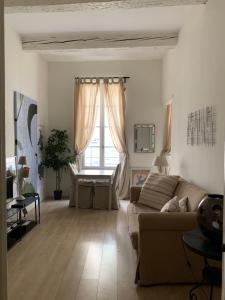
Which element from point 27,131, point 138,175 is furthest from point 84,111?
point 138,175

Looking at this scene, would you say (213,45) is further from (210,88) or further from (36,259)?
(36,259)

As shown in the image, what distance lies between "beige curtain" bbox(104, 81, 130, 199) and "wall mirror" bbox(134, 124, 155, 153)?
34 cm

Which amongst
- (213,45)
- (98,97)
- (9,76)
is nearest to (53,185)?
(98,97)

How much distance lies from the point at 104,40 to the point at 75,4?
1.53 metres

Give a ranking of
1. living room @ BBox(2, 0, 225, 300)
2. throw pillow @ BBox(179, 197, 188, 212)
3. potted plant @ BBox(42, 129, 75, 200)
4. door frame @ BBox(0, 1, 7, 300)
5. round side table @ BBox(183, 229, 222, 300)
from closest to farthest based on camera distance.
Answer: door frame @ BBox(0, 1, 7, 300) < round side table @ BBox(183, 229, 222, 300) < living room @ BBox(2, 0, 225, 300) < throw pillow @ BBox(179, 197, 188, 212) < potted plant @ BBox(42, 129, 75, 200)

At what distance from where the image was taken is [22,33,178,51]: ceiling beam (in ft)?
17.2

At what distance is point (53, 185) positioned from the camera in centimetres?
739

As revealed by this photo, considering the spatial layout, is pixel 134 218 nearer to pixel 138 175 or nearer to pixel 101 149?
pixel 138 175

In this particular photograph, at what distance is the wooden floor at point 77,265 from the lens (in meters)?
2.71

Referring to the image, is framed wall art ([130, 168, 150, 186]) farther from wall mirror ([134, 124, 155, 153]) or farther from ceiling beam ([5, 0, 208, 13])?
ceiling beam ([5, 0, 208, 13])

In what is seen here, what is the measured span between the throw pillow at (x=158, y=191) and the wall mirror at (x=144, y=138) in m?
2.58

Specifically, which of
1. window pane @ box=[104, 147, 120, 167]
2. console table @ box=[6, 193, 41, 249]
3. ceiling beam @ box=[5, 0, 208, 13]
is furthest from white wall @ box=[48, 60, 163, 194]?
ceiling beam @ box=[5, 0, 208, 13]

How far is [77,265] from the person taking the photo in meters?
3.33

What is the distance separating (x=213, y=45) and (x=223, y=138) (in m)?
1.16
